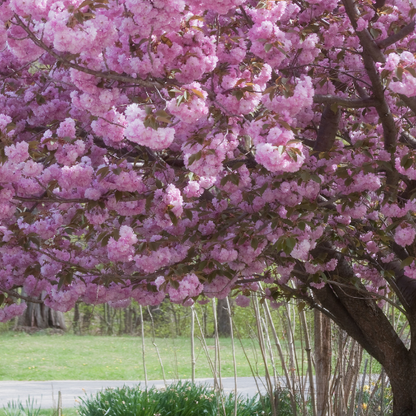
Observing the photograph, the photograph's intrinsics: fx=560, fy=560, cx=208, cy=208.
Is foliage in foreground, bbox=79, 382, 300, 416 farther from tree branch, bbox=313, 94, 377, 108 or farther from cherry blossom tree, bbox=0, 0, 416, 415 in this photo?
tree branch, bbox=313, 94, 377, 108

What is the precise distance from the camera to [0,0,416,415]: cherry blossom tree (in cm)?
209

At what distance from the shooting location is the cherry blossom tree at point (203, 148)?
2.09m

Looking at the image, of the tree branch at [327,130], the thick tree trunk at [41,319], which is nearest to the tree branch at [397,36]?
the tree branch at [327,130]

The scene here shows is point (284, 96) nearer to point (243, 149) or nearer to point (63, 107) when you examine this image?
point (243, 149)

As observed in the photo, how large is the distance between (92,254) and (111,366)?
8.06m

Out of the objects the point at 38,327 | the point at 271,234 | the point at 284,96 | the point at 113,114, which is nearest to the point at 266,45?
the point at 284,96

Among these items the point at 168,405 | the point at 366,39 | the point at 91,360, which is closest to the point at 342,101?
the point at 366,39

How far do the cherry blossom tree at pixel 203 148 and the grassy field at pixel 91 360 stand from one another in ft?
14.9

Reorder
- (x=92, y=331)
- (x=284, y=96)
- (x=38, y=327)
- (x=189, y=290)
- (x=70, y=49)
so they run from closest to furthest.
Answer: (x=70, y=49) → (x=284, y=96) → (x=189, y=290) → (x=38, y=327) → (x=92, y=331)

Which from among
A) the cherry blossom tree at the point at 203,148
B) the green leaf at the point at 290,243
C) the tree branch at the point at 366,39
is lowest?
the green leaf at the point at 290,243

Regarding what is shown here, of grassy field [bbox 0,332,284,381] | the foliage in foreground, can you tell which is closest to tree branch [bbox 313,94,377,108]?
the foliage in foreground

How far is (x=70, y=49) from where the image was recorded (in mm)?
1941

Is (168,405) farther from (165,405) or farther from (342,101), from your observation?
(342,101)

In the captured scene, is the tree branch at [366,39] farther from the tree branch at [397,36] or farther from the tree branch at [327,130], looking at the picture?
the tree branch at [327,130]
